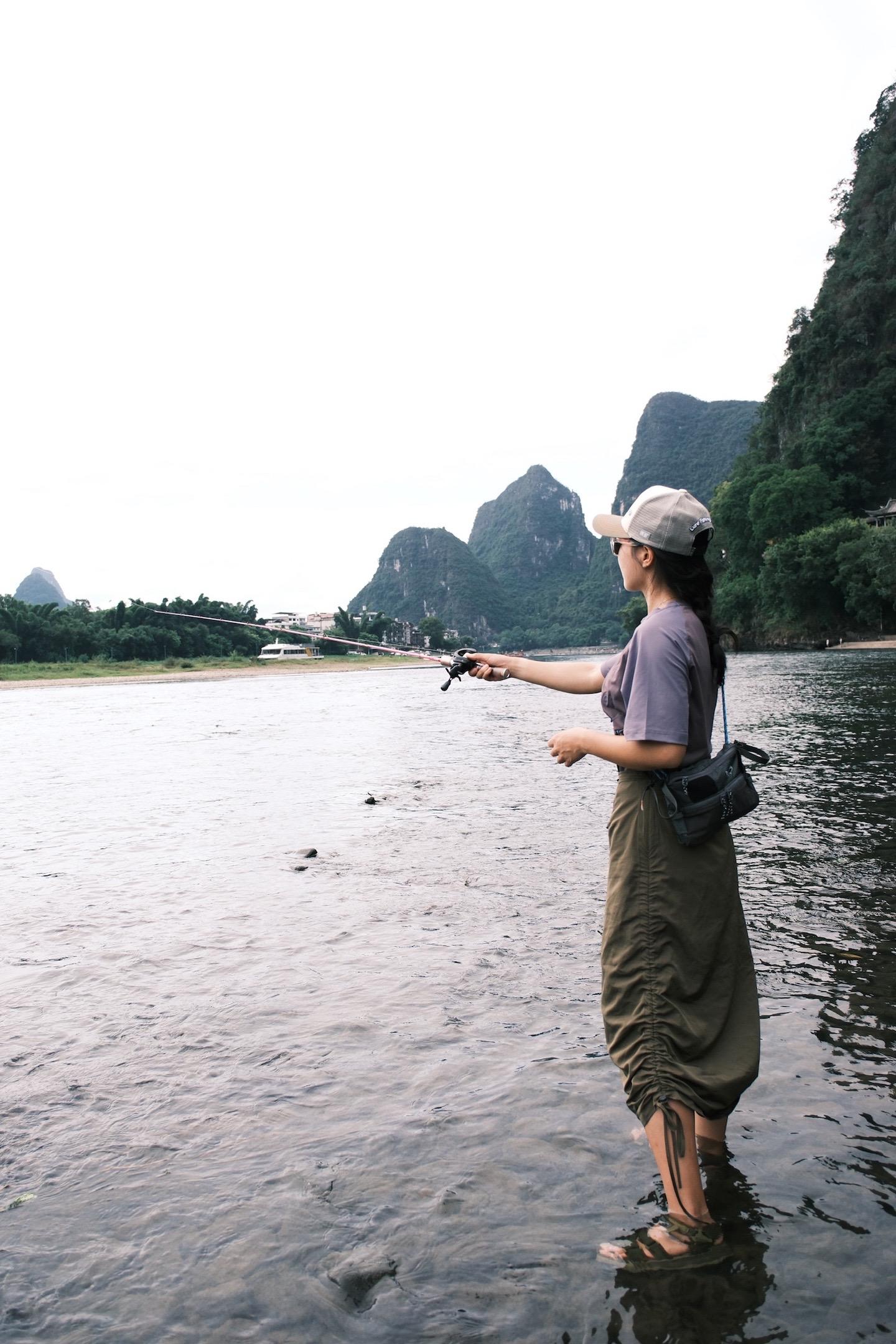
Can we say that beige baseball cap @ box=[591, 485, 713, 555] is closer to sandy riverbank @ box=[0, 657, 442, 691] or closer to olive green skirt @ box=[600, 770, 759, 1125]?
olive green skirt @ box=[600, 770, 759, 1125]

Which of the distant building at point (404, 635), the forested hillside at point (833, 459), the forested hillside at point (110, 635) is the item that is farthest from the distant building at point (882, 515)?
the distant building at point (404, 635)

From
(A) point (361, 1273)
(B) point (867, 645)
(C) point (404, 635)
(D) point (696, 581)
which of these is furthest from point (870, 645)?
(C) point (404, 635)

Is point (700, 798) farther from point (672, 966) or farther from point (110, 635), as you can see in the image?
point (110, 635)

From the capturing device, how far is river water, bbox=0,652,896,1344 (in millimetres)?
2496

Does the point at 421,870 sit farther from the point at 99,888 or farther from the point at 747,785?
the point at 747,785

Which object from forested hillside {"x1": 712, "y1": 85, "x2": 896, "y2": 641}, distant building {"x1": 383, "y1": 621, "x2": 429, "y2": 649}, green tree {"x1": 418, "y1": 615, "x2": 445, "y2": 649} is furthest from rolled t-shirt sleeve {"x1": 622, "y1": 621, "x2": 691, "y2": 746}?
distant building {"x1": 383, "y1": 621, "x2": 429, "y2": 649}

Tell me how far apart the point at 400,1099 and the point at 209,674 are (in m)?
74.7

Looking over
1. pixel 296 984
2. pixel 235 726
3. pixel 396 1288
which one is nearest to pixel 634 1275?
pixel 396 1288

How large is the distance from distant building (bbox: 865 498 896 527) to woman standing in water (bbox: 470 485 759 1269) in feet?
232

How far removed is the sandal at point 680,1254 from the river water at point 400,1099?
0.14 feet

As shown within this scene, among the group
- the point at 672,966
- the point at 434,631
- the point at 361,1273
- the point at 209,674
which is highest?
the point at 434,631

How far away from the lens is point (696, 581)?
8.91ft

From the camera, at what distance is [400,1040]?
416 centimetres

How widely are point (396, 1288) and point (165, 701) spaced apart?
42373 millimetres
